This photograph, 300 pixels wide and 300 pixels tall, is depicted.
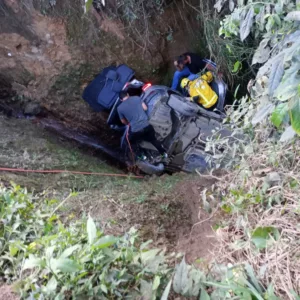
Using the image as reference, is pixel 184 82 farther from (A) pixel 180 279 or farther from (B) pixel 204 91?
(A) pixel 180 279

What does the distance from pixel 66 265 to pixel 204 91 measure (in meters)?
3.53

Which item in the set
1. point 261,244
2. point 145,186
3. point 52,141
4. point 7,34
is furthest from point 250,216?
point 7,34

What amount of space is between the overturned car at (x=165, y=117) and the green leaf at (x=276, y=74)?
2269 mm

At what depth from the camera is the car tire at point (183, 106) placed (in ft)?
14.4

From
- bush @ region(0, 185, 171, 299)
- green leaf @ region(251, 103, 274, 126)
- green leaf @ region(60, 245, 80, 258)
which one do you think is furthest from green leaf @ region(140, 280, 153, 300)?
green leaf @ region(251, 103, 274, 126)

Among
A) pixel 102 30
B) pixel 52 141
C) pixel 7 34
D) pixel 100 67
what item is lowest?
pixel 52 141

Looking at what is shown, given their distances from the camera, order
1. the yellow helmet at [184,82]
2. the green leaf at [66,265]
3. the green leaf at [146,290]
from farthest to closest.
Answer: the yellow helmet at [184,82] < the green leaf at [146,290] < the green leaf at [66,265]

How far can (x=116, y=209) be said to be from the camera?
2781 millimetres

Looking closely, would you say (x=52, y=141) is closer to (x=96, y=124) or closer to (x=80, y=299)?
(x=96, y=124)

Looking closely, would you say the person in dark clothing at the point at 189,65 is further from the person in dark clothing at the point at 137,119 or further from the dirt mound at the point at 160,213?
the dirt mound at the point at 160,213

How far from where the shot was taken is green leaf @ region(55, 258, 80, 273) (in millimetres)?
1458

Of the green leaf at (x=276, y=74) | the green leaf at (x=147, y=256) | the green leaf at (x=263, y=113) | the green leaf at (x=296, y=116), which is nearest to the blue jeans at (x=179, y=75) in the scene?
the green leaf at (x=263, y=113)

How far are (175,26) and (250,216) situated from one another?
3696 millimetres

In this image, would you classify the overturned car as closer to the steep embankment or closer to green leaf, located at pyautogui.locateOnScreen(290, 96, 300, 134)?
the steep embankment
